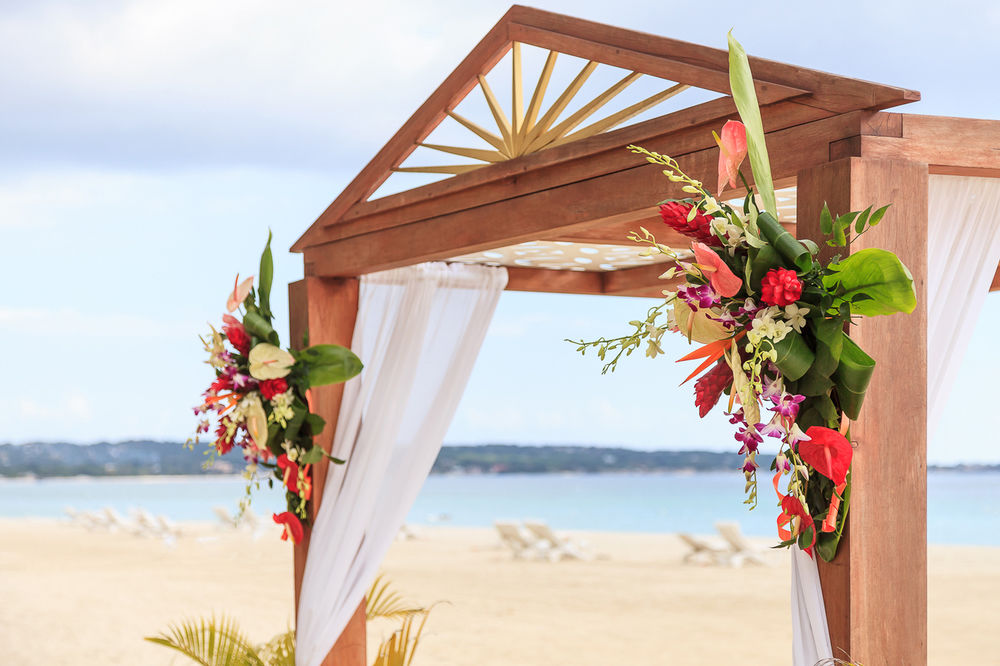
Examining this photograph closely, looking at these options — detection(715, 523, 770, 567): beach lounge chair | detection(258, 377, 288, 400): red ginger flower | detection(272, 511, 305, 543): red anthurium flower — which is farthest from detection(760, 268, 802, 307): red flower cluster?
detection(715, 523, 770, 567): beach lounge chair

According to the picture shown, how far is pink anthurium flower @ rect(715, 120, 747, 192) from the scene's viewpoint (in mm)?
2273

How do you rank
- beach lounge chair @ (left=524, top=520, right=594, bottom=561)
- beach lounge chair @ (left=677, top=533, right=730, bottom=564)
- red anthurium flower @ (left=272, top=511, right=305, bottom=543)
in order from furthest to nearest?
beach lounge chair @ (left=524, top=520, right=594, bottom=561) < beach lounge chair @ (left=677, top=533, right=730, bottom=564) < red anthurium flower @ (left=272, top=511, right=305, bottom=543)

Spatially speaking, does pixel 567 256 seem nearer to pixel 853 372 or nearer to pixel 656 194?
pixel 656 194

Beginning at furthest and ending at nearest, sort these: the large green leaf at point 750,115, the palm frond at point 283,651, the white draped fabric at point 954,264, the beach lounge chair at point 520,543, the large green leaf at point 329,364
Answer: the beach lounge chair at point 520,543
the palm frond at point 283,651
the large green leaf at point 329,364
the white draped fabric at point 954,264
the large green leaf at point 750,115

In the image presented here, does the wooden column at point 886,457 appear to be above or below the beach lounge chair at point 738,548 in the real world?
above

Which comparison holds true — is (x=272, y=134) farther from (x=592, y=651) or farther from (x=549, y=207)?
(x=549, y=207)

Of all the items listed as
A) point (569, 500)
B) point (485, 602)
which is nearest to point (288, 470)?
point (485, 602)

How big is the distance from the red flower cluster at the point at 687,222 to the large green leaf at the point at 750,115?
0.50 feet

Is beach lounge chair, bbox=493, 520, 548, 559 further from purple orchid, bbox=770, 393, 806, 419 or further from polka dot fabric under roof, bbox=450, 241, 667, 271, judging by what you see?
purple orchid, bbox=770, 393, 806, 419

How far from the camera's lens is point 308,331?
4.68 meters

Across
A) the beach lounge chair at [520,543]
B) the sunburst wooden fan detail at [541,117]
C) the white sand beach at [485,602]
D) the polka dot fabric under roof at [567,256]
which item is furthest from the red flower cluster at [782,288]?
the beach lounge chair at [520,543]

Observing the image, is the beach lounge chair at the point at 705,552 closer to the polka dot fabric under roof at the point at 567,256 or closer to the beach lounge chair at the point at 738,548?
the beach lounge chair at the point at 738,548

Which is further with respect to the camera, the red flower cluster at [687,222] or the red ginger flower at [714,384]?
the red ginger flower at [714,384]

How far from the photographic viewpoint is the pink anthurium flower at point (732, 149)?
89.5 inches
